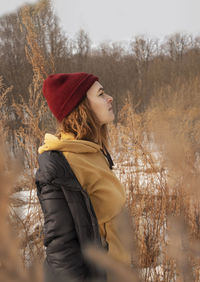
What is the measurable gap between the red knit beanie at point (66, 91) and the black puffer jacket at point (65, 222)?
34 cm

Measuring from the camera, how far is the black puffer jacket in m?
0.87

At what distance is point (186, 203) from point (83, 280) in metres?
0.50

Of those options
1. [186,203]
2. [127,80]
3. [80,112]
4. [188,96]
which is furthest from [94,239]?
[127,80]

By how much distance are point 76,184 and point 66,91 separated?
487mm

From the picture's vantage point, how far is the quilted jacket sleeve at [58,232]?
2.85 feet

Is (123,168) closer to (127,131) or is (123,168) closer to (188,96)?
(127,131)

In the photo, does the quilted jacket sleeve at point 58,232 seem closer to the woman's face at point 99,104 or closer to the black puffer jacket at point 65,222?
the black puffer jacket at point 65,222

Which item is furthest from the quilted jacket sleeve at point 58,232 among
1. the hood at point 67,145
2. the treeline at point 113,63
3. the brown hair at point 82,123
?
the treeline at point 113,63

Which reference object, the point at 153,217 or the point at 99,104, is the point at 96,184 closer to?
the point at 99,104

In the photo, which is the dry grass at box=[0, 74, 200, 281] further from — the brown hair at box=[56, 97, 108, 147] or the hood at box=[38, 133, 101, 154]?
the brown hair at box=[56, 97, 108, 147]

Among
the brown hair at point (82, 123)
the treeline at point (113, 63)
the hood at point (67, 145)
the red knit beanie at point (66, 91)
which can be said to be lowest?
the hood at point (67, 145)

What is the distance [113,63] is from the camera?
51.1 feet

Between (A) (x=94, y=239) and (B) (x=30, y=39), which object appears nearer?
(A) (x=94, y=239)

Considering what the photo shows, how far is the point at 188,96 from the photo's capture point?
8.59 meters
